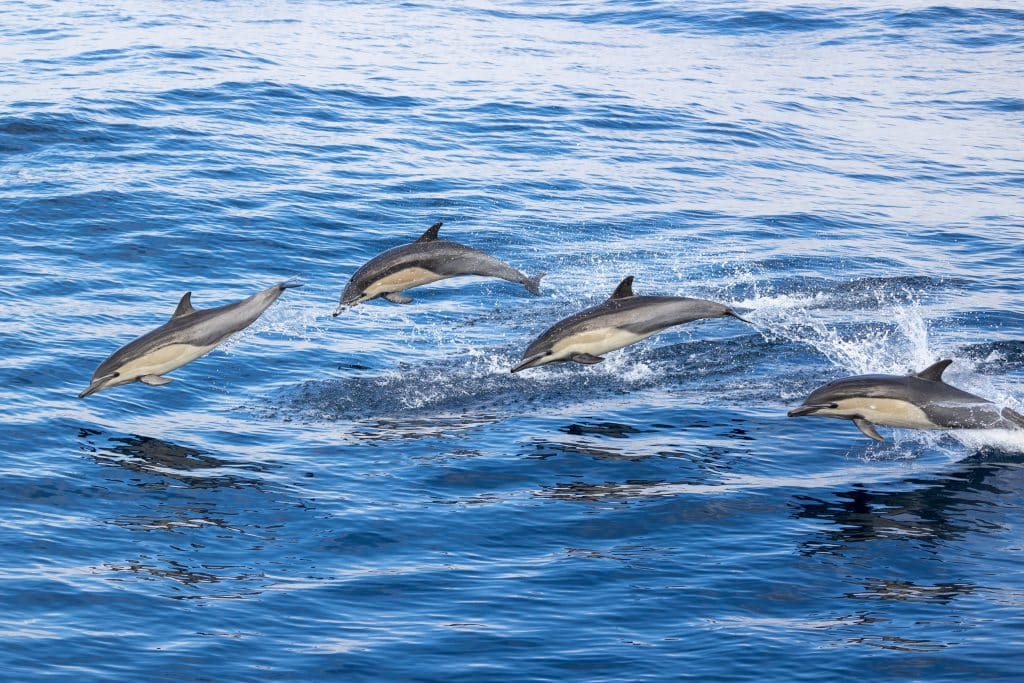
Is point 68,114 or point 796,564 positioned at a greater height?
point 68,114

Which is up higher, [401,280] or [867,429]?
[401,280]

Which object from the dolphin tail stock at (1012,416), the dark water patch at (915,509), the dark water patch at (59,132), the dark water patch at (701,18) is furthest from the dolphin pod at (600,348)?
the dark water patch at (701,18)

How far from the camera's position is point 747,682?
388 inches

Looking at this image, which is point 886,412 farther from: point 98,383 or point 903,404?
point 98,383

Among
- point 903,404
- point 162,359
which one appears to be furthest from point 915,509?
point 162,359

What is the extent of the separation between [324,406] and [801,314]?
23.7ft

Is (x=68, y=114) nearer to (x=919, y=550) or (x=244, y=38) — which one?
(x=244, y=38)

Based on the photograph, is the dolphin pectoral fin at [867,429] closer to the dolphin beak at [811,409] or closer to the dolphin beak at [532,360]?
the dolphin beak at [811,409]

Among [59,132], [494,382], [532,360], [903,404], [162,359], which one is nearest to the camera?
[903,404]

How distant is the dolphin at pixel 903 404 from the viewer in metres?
13.4

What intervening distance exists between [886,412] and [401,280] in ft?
17.0

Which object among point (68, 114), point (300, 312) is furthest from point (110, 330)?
point (68, 114)

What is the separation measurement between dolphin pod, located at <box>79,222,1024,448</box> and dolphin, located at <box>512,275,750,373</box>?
0.03 feet

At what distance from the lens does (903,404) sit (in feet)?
44.1
